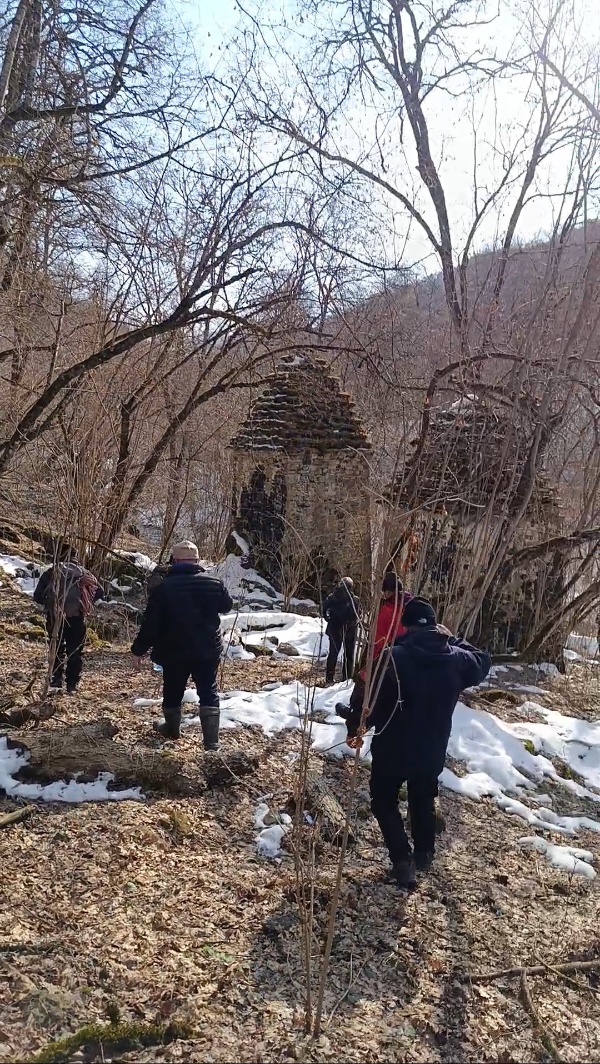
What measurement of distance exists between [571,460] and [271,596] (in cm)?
605

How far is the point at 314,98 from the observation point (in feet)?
38.2

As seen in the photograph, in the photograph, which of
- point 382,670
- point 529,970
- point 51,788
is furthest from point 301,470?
point 529,970

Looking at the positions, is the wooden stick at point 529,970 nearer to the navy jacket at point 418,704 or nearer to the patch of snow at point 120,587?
the navy jacket at point 418,704

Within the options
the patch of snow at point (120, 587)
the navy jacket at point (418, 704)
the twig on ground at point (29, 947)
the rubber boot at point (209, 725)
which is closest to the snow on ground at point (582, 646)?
the patch of snow at point (120, 587)

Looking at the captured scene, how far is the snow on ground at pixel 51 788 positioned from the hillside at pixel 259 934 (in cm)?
7

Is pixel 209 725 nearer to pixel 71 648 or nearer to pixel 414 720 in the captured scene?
pixel 71 648

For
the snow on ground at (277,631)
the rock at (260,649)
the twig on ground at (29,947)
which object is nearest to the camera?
the twig on ground at (29,947)

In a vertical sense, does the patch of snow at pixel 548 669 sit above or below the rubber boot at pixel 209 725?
below

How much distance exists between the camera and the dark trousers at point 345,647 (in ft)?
25.9

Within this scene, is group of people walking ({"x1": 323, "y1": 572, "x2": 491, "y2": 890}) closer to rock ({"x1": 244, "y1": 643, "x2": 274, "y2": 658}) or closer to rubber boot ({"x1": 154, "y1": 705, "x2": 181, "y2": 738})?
rubber boot ({"x1": 154, "y1": 705, "x2": 181, "y2": 738})

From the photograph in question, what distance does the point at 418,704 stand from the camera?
12.3 feet

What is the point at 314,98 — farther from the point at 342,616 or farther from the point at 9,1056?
the point at 9,1056

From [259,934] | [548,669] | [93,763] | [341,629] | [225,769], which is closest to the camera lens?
[259,934]

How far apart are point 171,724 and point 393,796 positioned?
2.15 metres
